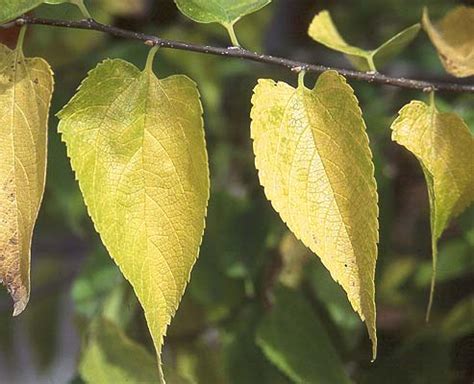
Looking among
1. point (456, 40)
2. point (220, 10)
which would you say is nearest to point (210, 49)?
point (220, 10)

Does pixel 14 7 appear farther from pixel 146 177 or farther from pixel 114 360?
pixel 114 360

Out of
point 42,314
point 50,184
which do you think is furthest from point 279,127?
point 42,314

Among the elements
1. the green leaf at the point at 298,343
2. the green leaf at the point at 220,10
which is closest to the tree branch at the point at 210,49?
the green leaf at the point at 220,10

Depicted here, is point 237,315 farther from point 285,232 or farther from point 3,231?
point 3,231

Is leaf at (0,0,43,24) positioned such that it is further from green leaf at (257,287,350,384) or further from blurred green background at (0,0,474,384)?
green leaf at (257,287,350,384)

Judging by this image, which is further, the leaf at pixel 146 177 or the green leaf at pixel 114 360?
the green leaf at pixel 114 360

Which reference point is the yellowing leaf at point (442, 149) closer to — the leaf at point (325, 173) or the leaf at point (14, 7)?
the leaf at point (325, 173)
